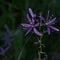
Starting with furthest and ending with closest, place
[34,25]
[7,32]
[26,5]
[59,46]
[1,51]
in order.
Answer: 1. [26,5]
2. [7,32]
3. [59,46]
4. [1,51]
5. [34,25]

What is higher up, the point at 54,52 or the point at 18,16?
the point at 18,16

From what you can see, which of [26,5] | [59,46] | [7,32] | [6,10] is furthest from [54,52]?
[6,10]

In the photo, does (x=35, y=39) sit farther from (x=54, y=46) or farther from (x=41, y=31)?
(x=54, y=46)

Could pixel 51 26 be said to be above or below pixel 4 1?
below

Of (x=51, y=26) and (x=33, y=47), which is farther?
(x=33, y=47)

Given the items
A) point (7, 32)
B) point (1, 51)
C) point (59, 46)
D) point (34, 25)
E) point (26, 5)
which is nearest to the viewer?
point (34, 25)

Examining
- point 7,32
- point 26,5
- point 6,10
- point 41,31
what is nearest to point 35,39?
point 41,31

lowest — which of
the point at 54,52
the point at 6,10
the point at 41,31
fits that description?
the point at 54,52

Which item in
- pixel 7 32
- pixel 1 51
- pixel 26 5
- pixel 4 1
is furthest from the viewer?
pixel 4 1

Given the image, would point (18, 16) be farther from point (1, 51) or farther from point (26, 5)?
point (1, 51)
